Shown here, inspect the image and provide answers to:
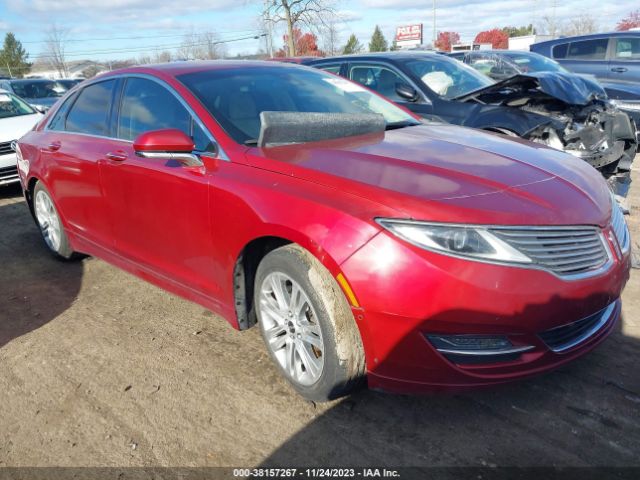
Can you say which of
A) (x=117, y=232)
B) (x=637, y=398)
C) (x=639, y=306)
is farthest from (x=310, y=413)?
(x=639, y=306)

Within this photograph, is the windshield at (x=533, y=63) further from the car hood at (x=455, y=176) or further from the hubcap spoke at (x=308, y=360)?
the hubcap spoke at (x=308, y=360)

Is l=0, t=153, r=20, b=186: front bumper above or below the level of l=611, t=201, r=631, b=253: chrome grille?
below

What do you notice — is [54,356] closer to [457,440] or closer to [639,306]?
[457,440]

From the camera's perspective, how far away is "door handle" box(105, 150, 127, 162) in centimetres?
351

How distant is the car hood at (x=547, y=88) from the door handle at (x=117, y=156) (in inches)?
148

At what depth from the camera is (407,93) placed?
6.05 metres

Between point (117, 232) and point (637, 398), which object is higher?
point (117, 232)

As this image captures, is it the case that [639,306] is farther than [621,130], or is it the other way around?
[621,130]

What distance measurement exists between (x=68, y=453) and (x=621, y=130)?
5298mm

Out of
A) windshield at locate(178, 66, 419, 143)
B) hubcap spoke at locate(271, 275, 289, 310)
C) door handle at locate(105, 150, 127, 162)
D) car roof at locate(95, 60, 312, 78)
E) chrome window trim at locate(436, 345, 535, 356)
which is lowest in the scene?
chrome window trim at locate(436, 345, 535, 356)

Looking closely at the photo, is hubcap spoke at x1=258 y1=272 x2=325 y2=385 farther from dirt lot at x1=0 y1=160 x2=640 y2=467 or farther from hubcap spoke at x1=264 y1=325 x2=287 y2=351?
dirt lot at x1=0 y1=160 x2=640 y2=467

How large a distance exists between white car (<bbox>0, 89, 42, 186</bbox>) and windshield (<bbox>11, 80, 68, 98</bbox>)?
686cm

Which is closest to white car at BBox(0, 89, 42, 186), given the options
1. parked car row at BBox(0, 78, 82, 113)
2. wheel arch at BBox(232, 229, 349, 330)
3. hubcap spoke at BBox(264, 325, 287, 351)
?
wheel arch at BBox(232, 229, 349, 330)

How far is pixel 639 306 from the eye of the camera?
3.49 metres
